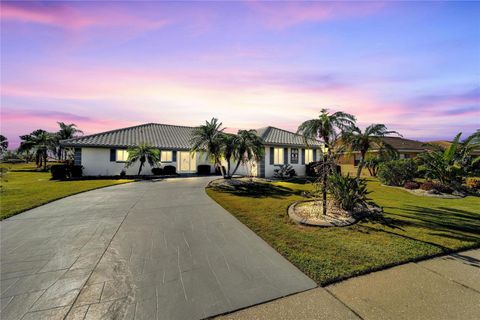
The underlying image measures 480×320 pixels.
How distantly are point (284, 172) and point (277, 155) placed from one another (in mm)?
1870

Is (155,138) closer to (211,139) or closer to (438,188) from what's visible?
(211,139)

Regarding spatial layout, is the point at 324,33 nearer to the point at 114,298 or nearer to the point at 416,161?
the point at 114,298

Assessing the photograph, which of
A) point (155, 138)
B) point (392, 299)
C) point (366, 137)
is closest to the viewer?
point (392, 299)

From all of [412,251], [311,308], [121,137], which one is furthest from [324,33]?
[121,137]

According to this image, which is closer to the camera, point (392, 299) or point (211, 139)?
point (392, 299)

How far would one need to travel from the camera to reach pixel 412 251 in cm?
438

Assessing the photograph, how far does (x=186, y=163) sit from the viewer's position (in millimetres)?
23641

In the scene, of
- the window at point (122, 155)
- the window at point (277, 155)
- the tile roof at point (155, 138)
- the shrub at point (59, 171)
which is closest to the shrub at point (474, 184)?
the tile roof at point (155, 138)

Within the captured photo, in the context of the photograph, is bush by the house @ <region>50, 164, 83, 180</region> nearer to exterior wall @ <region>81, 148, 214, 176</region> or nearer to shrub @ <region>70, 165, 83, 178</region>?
shrub @ <region>70, 165, 83, 178</region>

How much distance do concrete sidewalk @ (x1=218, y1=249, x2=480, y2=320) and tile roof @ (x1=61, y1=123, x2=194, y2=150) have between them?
21265 millimetres

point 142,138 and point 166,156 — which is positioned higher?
point 142,138

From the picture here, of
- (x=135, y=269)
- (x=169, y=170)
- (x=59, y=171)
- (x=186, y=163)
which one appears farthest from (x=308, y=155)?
(x=59, y=171)

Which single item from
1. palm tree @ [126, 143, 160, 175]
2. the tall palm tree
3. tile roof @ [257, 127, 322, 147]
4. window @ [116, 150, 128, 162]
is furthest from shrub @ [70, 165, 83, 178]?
tile roof @ [257, 127, 322, 147]

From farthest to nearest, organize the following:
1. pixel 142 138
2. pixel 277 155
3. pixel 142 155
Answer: pixel 142 138 < pixel 277 155 < pixel 142 155
